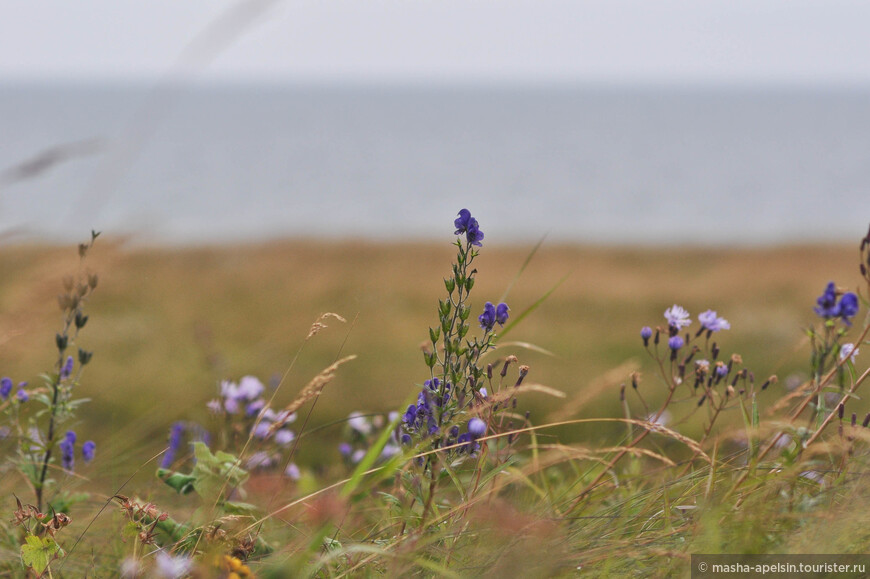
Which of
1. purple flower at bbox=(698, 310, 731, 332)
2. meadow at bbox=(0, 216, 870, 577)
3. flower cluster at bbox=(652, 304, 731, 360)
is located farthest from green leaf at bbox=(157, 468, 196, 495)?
purple flower at bbox=(698, 310, 731, 332)

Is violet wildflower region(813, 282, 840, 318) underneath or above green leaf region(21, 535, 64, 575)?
above

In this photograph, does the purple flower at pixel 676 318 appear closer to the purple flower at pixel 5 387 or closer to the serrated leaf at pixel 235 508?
the serrated leaf at pixel 235 508

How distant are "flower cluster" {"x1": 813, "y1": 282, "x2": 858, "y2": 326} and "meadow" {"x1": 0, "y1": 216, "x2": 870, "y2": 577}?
0.07 metres

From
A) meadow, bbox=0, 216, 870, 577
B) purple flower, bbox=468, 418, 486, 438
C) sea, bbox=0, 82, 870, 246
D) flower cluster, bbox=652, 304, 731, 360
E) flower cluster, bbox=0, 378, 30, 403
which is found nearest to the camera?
meadow, bbox=0, 216, 870, 577

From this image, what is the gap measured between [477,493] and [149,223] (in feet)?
4.18

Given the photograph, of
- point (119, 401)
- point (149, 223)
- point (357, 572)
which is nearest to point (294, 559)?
point (357, 572)

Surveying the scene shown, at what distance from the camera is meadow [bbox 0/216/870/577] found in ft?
6.08

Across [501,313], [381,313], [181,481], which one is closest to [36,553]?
[181,481]

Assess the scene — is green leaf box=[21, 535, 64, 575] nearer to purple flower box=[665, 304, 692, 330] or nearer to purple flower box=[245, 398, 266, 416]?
purple flower box=[245, 398, 266, 416]

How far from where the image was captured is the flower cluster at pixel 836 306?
6.96ft

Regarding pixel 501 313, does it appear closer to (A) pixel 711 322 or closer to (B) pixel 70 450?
(A) pixel 711 322

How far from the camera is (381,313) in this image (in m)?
15.9

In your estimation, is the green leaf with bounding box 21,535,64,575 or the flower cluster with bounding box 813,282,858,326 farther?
the flower cluster with bounding box 813,282,858,326

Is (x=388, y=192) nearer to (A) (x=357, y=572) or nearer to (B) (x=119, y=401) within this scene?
(B) (x=119, y=401)
